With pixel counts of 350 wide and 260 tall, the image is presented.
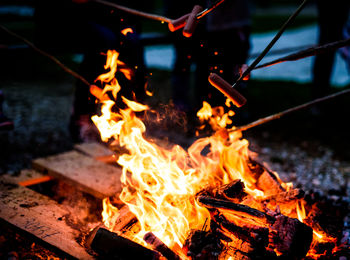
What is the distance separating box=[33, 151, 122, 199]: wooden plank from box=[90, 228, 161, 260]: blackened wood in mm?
704

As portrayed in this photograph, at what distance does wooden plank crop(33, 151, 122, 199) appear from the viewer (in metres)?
2.45

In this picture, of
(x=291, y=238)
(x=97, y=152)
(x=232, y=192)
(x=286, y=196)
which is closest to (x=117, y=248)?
(x=232, y=192)

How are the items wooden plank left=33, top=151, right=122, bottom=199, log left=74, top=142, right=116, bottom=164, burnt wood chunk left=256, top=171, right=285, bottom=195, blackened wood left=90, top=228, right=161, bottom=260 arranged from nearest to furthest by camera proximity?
blackened wood left=90, top=228, right=161, bottom=260 → burnt wood chunk left=256, top=171, right=285, bottom=195 → wooden plank left=33, top=151, right=122, bottom=199 → log left=74, top=142, right=116, bottom=164

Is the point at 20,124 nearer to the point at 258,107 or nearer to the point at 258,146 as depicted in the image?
the point at 258,146

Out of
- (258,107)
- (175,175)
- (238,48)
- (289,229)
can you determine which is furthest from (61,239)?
(258,107)

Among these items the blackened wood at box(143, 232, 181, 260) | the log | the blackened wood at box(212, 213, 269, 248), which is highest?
the blackened wood at box(212, 213, 269, 248)

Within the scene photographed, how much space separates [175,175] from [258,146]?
218 cm

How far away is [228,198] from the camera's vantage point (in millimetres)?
1929

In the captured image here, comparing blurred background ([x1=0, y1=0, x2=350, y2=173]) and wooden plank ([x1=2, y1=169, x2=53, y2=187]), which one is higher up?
blurred background ([x1=0, y1=0, x2=350, y2=173])

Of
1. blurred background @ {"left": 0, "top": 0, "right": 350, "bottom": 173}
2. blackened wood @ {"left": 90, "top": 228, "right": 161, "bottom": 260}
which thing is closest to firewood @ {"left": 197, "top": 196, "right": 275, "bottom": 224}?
blackened wood @ {"left": 90, "top": 228, "right": 161, "bottom": 260}

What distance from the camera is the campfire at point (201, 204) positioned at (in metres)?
1.70

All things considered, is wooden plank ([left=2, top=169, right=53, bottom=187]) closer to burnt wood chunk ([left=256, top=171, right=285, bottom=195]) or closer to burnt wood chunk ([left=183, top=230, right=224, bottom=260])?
burnt wood chunk ([left=183, top=230, right=224, bottom=260])

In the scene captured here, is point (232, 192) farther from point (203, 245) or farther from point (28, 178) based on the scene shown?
point (28, 178)

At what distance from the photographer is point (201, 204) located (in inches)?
73.3
